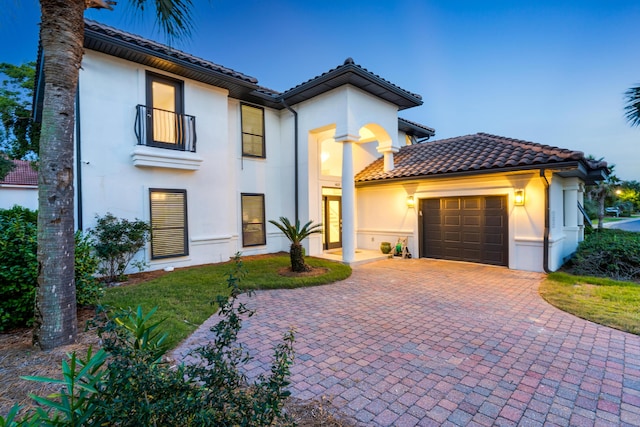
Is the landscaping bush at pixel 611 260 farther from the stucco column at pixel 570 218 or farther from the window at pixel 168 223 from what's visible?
the window at pixel 168 223

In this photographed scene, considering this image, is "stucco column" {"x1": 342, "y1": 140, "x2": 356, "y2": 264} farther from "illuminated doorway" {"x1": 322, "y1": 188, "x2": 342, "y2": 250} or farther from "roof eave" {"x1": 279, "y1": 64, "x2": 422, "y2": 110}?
"illuminated doorway" {"x1": 322, "y1": 188, "x2": 342, "y2": 250}

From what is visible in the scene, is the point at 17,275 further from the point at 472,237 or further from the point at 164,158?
the point at 472,237

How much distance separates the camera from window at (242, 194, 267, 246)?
444 inches

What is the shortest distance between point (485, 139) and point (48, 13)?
1232 centimetres

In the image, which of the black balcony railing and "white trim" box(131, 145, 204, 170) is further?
the black balcony railing

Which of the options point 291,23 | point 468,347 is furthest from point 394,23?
point 468,347

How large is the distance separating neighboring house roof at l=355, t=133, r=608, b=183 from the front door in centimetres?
154

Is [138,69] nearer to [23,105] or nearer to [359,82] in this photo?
[359,82]

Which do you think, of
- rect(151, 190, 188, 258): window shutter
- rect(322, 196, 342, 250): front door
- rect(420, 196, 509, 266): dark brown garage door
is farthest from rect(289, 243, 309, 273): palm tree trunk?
rect(420, 196, 509, 266): dark brown garage door

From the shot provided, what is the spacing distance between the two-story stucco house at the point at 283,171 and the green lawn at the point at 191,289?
145cm

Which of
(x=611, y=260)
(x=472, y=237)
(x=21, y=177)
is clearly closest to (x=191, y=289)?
(x=472, y=237)

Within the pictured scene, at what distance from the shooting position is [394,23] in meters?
14.6

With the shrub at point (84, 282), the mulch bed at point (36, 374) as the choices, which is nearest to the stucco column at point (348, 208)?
the shrub at point (84, 282)

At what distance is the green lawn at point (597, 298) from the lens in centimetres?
498
